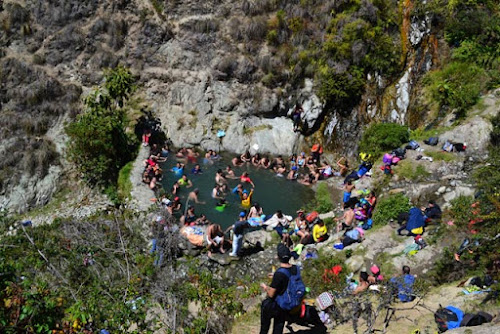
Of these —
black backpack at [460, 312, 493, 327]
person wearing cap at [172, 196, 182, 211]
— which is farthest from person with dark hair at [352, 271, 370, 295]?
person wearing cap at [172, 196, 182, 211]

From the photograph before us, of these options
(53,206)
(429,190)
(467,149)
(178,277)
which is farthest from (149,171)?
(467,149)

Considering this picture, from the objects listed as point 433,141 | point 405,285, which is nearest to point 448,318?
point 405,285

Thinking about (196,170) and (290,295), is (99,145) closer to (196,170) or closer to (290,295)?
(196,170)

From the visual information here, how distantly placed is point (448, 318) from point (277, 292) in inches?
147

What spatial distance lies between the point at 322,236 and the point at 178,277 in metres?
5.12

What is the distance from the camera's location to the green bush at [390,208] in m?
13.9

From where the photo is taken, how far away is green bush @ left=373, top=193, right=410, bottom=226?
45.5 feet

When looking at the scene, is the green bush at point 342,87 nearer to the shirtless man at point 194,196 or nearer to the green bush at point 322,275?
the shirtless man at point 194,196

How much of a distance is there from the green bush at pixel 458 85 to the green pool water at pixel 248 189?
653 centimetres

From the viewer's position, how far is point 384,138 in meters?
17.5

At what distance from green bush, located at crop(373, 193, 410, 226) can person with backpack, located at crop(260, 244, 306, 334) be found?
297 inches

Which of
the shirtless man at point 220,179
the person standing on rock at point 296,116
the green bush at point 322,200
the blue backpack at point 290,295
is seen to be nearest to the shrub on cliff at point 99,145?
the shirtless man at point 220,179

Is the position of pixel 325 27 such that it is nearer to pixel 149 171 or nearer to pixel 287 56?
pixel 287 56

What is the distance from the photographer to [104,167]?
19156 millimetres
